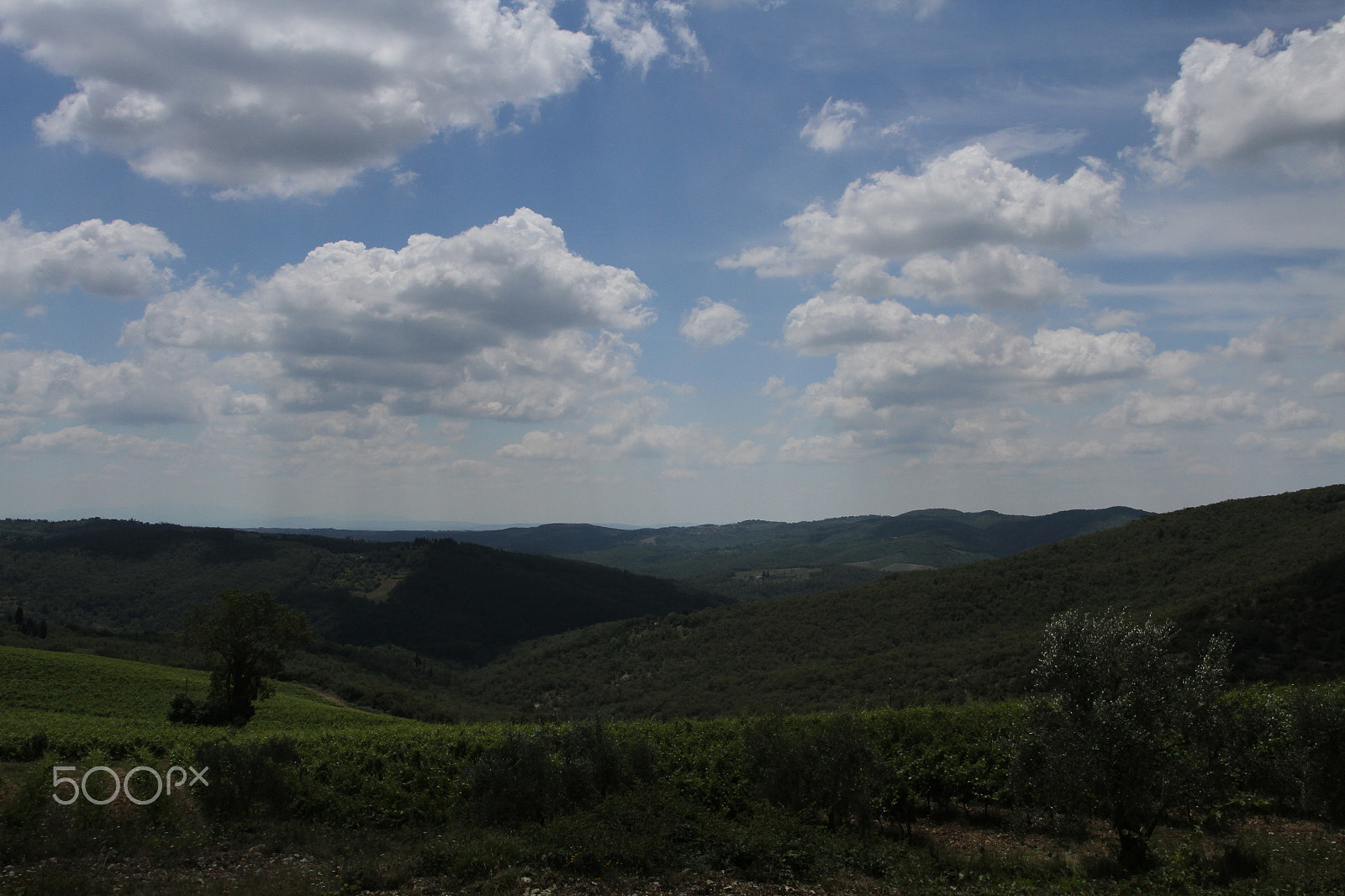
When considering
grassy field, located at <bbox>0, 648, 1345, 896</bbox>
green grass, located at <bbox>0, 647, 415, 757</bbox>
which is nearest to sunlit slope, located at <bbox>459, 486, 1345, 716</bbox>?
grassy field, located at <bbox>0, 648, 1345, 896</bbox>

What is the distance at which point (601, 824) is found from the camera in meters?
11.0

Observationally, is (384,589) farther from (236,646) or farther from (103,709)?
(236,646)

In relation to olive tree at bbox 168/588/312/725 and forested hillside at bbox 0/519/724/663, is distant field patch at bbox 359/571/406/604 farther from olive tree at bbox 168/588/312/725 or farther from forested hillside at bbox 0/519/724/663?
olive tree at bbox 168/588/312/725

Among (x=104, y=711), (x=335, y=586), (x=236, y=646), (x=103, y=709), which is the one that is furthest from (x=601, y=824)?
(x=335, y=586)

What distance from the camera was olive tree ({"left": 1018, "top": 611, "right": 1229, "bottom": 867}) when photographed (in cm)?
970

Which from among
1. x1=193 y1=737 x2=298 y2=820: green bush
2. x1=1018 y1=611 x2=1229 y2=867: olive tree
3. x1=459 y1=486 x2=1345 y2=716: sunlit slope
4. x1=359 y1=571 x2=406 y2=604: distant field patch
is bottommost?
x1=359 y1=571 x2=406 y2=604: distant field patch

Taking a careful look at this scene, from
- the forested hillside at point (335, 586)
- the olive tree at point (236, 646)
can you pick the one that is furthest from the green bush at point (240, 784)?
the forested hillside at point (335, 586)

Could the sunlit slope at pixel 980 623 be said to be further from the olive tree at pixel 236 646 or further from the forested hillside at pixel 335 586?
the forested hillside at pixel 335 586

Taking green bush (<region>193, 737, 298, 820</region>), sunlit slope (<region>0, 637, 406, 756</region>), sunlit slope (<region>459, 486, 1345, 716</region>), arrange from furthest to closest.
Result: 1. sunlit slope (<region>459, 486, 1345, 716</region>)
2. sunlit slope (<region>0, 637, 406, 756</region>)
3. green bush (<region>193, 737, 298, 820</region>)

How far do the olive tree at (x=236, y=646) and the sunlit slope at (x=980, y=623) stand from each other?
22.6m

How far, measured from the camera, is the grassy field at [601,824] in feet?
32.1

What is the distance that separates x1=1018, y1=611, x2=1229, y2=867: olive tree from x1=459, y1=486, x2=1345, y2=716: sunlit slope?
53.5ft

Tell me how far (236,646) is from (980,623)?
65645 mm

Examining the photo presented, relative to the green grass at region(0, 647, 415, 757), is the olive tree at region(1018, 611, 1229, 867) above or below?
above
